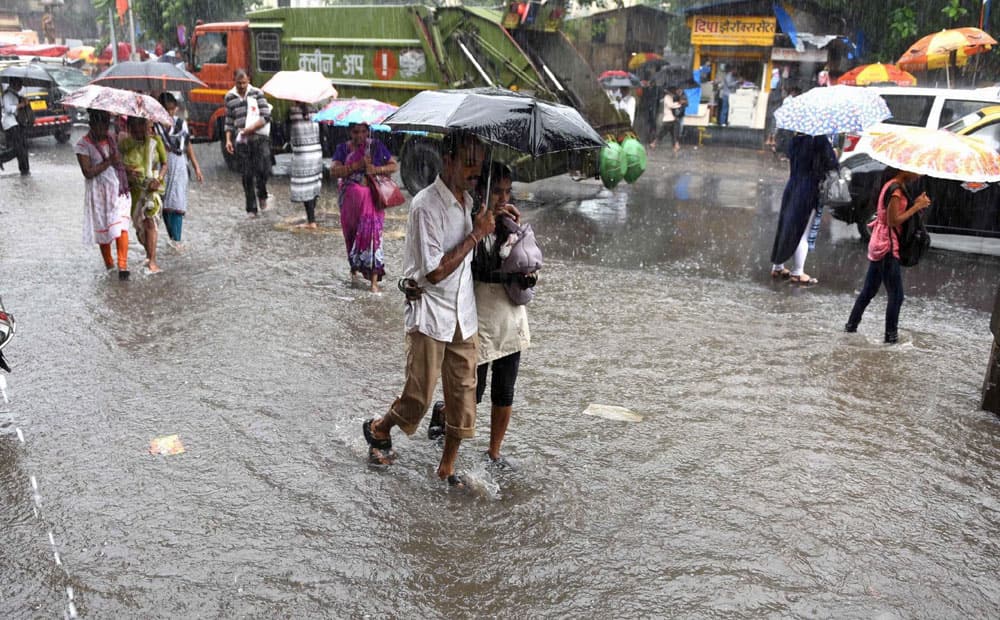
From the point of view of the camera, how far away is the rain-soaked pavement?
3158mm

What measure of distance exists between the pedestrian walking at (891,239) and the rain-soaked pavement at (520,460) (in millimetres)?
353

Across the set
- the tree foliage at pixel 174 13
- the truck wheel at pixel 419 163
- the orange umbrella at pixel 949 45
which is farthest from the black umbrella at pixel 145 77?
the tree foliage at pixel 174 13

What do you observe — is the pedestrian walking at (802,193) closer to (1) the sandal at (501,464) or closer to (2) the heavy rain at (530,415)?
(2) the heavy rain at (530,415)

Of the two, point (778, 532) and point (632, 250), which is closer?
→ point (778, 532)

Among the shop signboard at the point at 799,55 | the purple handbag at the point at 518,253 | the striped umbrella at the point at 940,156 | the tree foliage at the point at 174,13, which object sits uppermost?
the tree foliage at the point at 174,13

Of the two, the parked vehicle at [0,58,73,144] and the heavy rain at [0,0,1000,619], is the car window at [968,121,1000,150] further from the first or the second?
the parked vehicle at [0,58,73,144]

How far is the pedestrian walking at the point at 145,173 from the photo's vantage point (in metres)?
7.21

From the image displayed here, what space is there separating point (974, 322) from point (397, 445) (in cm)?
518

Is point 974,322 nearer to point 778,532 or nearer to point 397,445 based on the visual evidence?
point 778,532

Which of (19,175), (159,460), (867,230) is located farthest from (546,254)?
(19,175)

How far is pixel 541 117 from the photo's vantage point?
3389 mm

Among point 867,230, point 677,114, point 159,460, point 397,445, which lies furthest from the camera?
point 677,114

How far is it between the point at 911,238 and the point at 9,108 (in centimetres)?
1217

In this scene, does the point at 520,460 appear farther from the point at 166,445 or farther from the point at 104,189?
the point at 104,189
